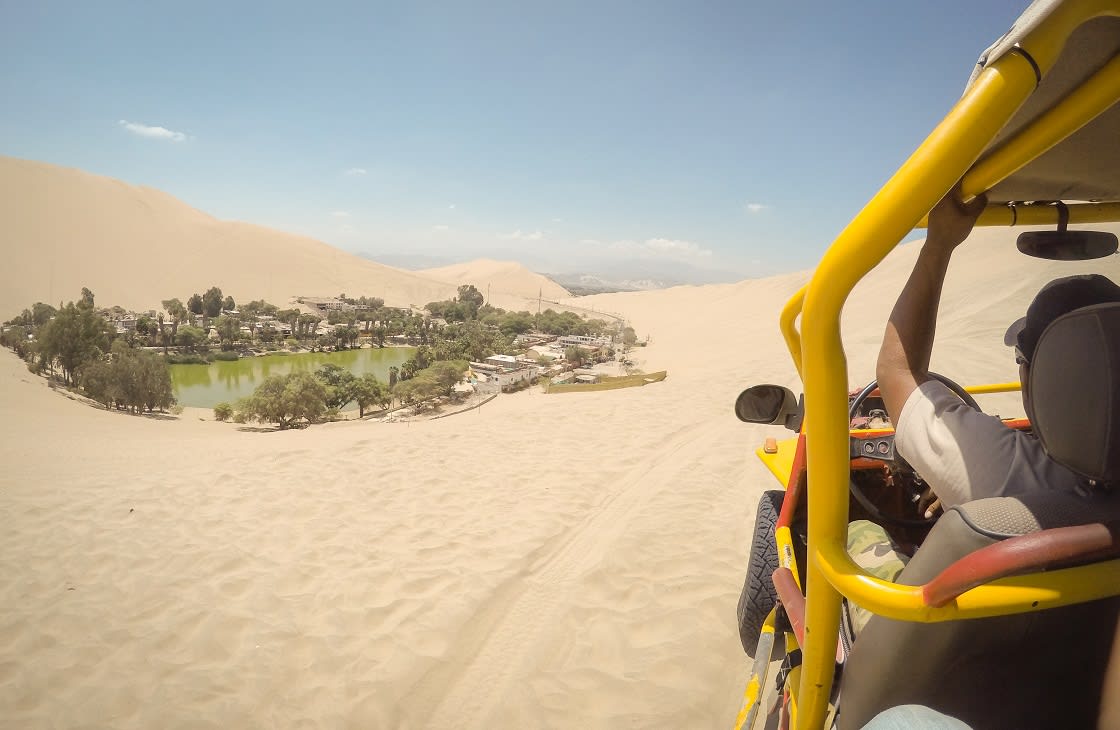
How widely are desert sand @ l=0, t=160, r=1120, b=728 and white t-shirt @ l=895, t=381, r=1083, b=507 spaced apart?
251 centimetres

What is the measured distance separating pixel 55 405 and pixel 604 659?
79.8 ft

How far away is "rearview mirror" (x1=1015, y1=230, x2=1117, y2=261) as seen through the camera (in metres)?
1.56

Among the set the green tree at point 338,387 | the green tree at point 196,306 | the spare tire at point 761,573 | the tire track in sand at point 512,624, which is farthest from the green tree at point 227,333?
the spare tire at point 761,573

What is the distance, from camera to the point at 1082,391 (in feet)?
3.05

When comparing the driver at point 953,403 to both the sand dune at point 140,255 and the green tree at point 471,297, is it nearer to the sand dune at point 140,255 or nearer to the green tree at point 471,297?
the green tree at point 471,297

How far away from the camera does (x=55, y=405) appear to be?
18.8 m

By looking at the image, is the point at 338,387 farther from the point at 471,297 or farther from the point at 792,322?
the point at 471,297

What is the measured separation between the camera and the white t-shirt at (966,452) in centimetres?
107

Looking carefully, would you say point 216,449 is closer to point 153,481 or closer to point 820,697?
point 153,481

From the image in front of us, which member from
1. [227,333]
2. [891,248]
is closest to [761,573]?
[891,248]

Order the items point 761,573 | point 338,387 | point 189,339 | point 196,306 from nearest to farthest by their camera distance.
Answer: point 761,573
point 338,387
point 189,339
point 196,306

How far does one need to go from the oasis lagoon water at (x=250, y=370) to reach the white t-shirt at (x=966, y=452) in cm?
3181

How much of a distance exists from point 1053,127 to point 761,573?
233cm

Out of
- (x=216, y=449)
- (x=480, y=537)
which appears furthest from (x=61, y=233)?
(x=480, y=537)
